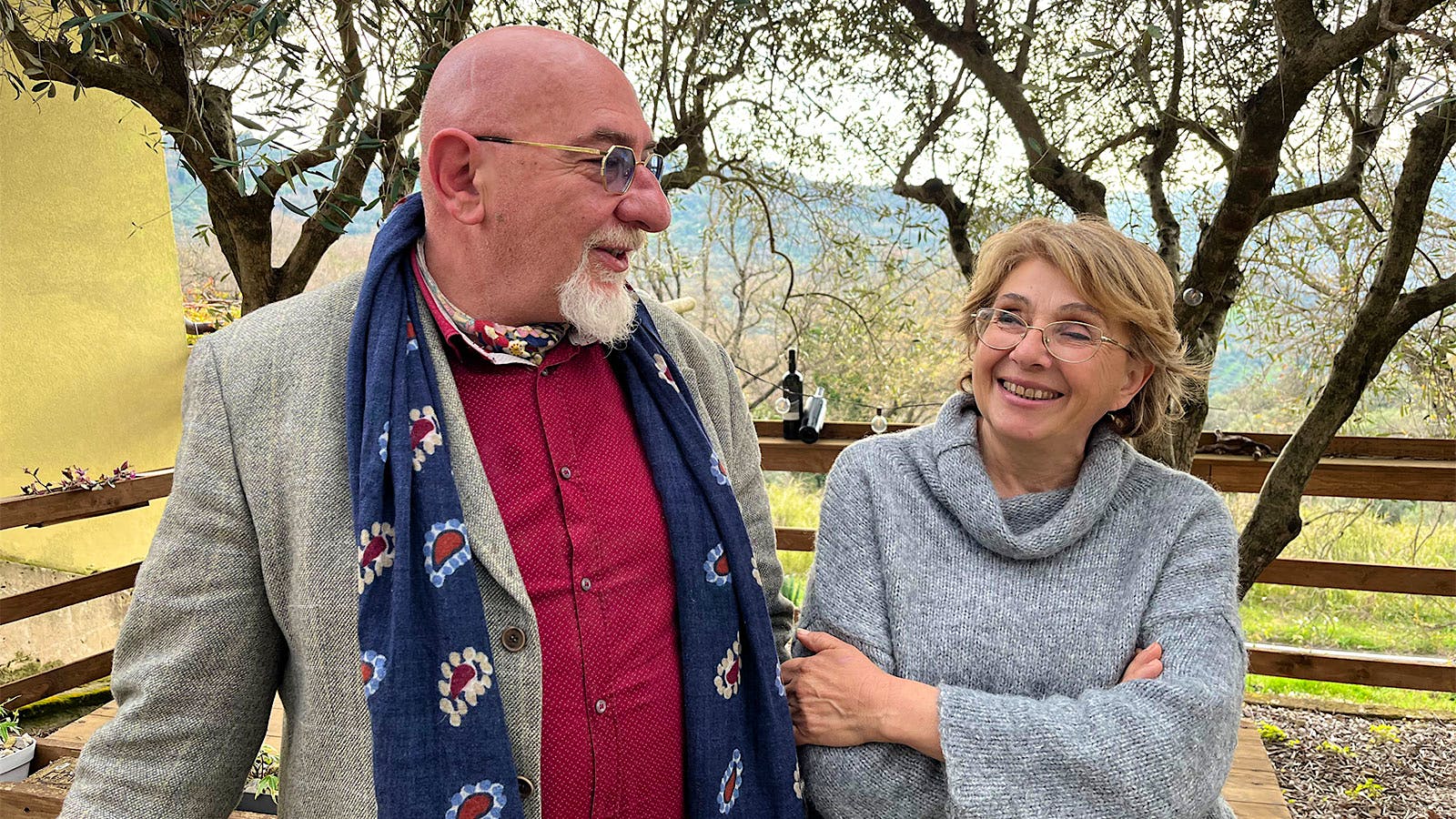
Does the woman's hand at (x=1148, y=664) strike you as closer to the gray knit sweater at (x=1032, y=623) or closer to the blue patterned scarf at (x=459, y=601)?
the gray knit sweater at (x=1032, y=623)

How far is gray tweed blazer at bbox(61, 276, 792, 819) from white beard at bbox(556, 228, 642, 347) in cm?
24

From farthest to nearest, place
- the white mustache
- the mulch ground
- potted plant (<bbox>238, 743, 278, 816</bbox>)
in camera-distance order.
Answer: the mulch ground, potted plant (<bbox>238, 743, 278, 816</bbox>), the white mustache

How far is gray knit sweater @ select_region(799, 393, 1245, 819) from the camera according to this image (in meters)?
1.27

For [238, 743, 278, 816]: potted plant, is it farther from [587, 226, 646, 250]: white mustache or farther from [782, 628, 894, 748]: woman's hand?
[587, 226, 646, 250]: white mustache

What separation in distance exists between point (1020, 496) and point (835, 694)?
43 centimetres

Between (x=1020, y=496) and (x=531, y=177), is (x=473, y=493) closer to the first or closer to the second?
(x=531, y=177)

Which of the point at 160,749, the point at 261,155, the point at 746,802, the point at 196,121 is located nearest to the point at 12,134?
the point at 196,121

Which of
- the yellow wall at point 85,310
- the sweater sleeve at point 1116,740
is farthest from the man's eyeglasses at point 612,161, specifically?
the yellow wall at point 85,310

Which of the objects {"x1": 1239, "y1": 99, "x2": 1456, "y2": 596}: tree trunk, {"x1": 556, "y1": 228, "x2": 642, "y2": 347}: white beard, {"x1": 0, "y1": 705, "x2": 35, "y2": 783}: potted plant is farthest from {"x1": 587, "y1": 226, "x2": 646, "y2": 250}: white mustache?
{"x1": 0, "y1": 705, "x2": 35, "y2": 783}: potted plant

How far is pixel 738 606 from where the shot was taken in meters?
1.42

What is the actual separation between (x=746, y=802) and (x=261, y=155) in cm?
149

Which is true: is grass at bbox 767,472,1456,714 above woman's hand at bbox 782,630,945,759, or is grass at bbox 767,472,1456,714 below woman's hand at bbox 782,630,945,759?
below

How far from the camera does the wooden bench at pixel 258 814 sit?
2.53 meters

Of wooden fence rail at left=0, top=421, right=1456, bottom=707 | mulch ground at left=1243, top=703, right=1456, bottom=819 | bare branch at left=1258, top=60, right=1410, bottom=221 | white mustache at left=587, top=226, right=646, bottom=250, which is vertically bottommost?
mulch ground at left=1243, top=703, right=1456, bottom=819
